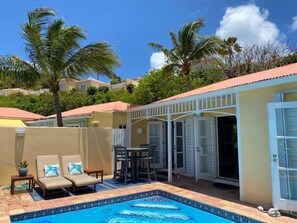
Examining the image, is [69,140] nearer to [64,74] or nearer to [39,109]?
[64,74]

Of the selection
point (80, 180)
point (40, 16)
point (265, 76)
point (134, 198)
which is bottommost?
point (134, 198)

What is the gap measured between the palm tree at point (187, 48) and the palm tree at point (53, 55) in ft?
27.4

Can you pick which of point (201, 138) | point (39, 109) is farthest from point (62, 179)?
point (39, 109)

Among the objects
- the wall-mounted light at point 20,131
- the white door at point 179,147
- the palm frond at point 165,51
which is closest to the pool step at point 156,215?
the white door at point 179,147

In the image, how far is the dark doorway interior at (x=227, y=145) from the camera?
16.3 meters

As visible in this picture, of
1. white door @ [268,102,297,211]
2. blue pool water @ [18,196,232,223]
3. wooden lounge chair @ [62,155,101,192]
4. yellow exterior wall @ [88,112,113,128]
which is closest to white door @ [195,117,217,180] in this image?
blue pool water @ [18,196,232,223]

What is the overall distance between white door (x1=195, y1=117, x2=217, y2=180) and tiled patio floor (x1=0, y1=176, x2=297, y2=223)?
0.99 meters

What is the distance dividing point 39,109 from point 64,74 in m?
36.9

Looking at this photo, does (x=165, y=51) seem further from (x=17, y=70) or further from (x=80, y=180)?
(x=80, y=180)

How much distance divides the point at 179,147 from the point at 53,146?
773 centimetres

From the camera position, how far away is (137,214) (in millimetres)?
8898

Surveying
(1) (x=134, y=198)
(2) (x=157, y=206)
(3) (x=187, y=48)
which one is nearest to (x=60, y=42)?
(1) (x=134, y=198)

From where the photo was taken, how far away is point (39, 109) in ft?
161

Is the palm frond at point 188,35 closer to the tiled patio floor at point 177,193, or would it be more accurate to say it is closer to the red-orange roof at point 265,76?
the red-orange roof at point 265,76
